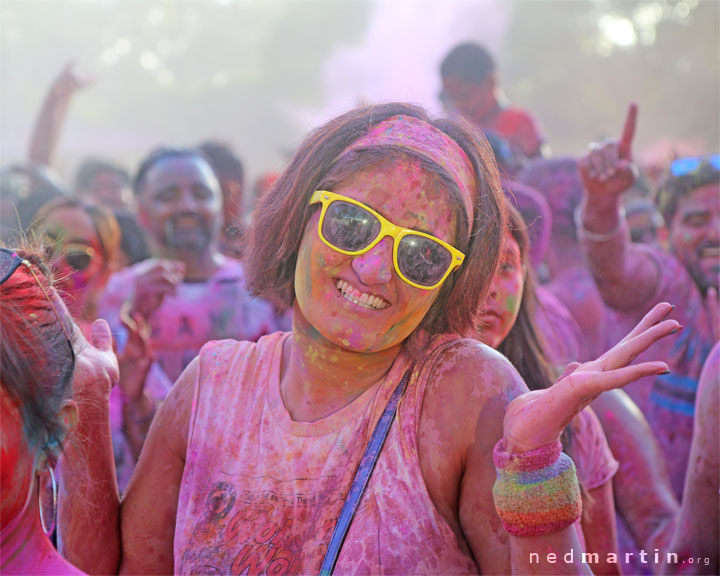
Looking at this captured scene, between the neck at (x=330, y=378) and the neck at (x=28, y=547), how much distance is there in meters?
0.63

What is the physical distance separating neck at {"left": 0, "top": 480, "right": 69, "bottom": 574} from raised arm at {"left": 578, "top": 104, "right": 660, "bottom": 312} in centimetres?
252

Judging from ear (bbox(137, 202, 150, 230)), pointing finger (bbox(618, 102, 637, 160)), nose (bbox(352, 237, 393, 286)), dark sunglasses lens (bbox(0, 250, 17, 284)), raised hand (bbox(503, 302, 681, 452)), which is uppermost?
pointing finger (bbox(618, 102, 637, 160))

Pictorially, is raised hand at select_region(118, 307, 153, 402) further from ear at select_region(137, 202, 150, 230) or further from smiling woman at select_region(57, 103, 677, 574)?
ear at select_region(137, 202, 150, 230)

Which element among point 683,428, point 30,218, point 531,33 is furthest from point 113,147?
point 683,428

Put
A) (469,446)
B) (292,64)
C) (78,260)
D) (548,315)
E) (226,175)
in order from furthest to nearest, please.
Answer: (292,64) → (226,175) → (78,260) → (548,315) → (469,446)

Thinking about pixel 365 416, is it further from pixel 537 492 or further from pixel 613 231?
pixel 613 231

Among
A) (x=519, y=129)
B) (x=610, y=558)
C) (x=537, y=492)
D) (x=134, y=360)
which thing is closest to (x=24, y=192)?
(x=134, y=360)

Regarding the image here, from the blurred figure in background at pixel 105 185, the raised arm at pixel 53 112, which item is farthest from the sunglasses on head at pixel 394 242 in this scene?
the raised arm at pixel 53 112

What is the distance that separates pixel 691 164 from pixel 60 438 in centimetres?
322

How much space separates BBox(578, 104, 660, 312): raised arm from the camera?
3285 millimetres

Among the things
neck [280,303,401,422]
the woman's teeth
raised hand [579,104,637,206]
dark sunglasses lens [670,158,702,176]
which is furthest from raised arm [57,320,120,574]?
dark sunglasses lens [670,158,702,176]

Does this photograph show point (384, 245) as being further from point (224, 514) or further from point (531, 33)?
point (531, 33)

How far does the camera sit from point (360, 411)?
1.93 meters

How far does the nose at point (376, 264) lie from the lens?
1917 millimetres
